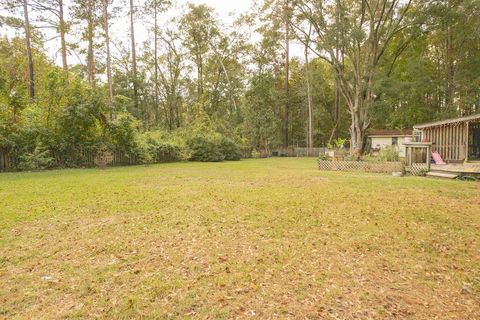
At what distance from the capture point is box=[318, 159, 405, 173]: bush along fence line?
14.3 m

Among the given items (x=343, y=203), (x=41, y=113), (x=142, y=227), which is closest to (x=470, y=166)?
(x=343, y=203)

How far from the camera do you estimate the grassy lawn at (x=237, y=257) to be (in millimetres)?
2904

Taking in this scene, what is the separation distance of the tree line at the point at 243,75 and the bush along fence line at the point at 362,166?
6.48 feet

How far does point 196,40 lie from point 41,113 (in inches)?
918

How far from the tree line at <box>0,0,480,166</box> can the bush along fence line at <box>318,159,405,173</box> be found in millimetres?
1975

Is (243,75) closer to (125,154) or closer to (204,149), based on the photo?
(204,149)

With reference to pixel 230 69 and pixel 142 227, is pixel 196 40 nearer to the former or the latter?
pixel 230 69

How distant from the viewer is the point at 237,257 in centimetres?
405

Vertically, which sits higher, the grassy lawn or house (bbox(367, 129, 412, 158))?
house (bbox(367, 129, 412, 158))

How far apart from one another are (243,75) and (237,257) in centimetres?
3489

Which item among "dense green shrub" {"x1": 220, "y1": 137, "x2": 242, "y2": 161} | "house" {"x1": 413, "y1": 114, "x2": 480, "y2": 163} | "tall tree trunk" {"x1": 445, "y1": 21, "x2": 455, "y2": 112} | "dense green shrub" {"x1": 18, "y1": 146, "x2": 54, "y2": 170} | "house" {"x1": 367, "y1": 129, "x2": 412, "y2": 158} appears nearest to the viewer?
"dense green shrub" {"x1": 18, "y1": 146, "x2": 54, "y2": 170}

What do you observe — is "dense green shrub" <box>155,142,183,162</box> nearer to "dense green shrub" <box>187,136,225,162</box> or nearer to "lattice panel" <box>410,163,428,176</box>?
"dense green shrub" <box>187,136,225,162</box>

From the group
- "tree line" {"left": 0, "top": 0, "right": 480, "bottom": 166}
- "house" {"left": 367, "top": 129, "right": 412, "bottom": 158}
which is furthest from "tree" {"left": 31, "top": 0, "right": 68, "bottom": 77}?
"house" {"left": 367, "top": 129, "right": 412, "bottom": 158}

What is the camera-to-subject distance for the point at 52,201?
7.08 m
